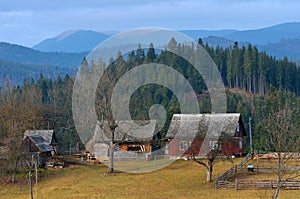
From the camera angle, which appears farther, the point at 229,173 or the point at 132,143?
the point at 132,143

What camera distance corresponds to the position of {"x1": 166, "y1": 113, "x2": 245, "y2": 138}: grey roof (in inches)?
2462

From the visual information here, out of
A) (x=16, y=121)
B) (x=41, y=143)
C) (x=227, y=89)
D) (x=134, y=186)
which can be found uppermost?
(x=227, y=89)

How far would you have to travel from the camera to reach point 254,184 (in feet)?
136

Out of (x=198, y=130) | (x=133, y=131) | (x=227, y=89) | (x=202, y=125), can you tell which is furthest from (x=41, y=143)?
(x=227, y=89)

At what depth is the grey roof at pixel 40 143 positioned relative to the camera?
6395 centimetres

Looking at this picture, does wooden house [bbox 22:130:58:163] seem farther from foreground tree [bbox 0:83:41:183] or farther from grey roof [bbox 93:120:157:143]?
grey roof [bbox 93:120:157:143]

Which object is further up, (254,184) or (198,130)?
(198,130)

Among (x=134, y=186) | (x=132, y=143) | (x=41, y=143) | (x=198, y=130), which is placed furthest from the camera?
(x=132, y=143)

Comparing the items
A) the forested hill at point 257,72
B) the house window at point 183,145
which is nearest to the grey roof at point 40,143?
the house window at point 183,145

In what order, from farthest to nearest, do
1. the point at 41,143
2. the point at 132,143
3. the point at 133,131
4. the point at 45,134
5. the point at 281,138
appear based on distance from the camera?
1. the point at 45,134
2. the point at 132,143
3. the point at 41,143
4. the point at 133,131
5. the point at 281,138

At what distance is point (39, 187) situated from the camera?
157 feet

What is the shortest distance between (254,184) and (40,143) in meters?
31.6

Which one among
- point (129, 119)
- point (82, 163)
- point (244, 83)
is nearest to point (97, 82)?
point (129, 119)

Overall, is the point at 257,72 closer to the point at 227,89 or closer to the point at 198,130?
the point at 227,89
